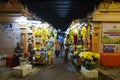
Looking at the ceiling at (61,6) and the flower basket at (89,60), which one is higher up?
the ceiling at (61,6)

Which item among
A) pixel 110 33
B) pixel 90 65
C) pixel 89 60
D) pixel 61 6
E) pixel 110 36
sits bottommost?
pixel 90 65

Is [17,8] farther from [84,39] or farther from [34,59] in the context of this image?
[84,39]

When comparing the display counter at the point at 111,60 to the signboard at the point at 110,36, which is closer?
the display counter at the point at 111,60

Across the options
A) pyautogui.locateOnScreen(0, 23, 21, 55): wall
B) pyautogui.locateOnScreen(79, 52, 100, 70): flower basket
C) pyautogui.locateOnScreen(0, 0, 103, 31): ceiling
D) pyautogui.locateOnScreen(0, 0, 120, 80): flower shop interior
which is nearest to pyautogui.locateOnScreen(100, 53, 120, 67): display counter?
pyautogui.locateOnScreen(0, 0, 120, 80): flower shop interior

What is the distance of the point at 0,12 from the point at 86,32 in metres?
7.65

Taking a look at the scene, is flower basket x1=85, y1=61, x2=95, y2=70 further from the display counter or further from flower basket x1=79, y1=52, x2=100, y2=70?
the display counter

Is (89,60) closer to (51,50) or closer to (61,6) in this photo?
(51,50)

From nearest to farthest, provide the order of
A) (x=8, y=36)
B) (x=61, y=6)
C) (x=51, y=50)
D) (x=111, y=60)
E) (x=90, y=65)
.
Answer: (x=90, y=65)
(x=111, y=60)
(x=61, y=6)
(x=51, y=50)
(x=8, y=36)

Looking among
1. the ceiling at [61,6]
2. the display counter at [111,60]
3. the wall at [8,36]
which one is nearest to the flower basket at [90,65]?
the display counter at [111,60]

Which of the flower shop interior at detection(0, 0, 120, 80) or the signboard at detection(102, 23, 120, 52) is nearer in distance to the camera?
the flower shop interior at detection(0, 0, 120, 80)

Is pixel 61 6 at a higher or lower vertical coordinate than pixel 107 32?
higher

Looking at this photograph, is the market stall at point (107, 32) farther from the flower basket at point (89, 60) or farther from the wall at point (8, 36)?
the wall at point (8, 36)

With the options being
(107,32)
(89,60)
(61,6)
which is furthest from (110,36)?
(89,60)

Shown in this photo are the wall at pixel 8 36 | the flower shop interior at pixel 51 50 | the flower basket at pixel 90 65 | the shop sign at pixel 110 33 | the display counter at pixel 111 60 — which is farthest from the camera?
the wall at pixel 8 36
